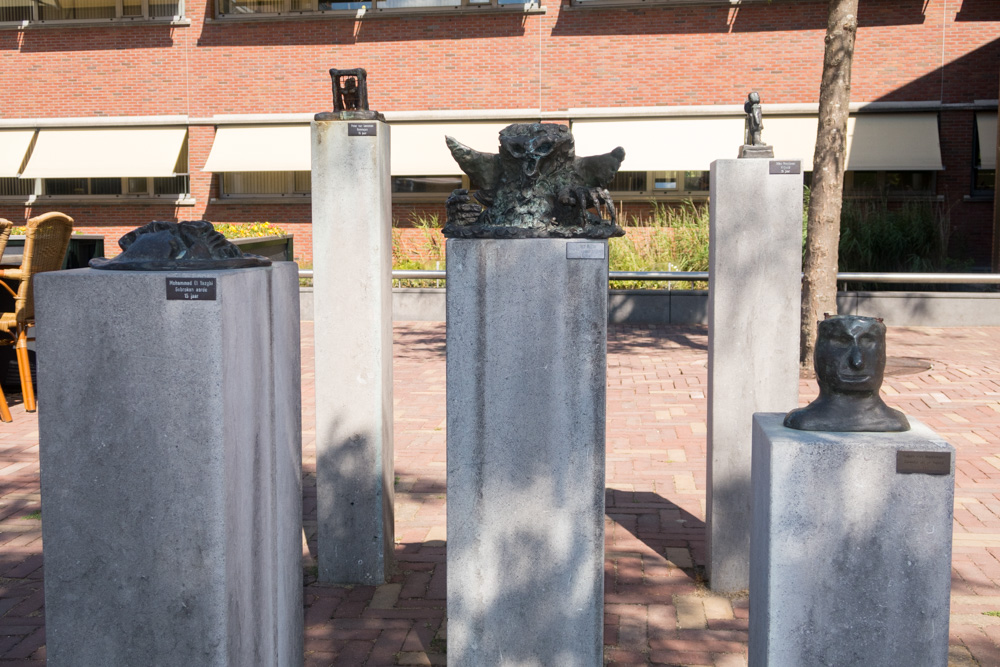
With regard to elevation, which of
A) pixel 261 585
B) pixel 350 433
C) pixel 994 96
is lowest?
pixel 261 585

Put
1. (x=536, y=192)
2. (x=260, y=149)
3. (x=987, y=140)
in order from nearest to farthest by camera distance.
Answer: (x=536, y=192) → (x=987, y=140) → (x=260, y=149)

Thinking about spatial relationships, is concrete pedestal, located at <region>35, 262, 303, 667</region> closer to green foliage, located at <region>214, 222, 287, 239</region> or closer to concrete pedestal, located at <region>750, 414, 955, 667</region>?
concrete pedestal, located at <region>750, 414, 955, 667</region>

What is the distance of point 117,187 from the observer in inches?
848

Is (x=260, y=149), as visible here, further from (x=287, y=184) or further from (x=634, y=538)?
(x=634, y=538)

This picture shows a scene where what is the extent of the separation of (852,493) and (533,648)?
1.19 meters

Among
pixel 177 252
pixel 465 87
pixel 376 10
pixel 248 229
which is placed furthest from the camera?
pixel 465 87

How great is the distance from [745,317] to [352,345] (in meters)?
1.75

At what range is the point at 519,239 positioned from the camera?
329 centimetres

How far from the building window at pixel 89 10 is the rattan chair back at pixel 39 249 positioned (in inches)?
544

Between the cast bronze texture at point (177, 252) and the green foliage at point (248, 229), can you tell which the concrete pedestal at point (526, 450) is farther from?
the green foliage at point (248, 229)

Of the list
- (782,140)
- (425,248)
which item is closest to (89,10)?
(425,248)

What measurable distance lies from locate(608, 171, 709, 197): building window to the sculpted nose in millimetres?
16985

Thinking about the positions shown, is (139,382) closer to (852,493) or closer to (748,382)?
(852,493)

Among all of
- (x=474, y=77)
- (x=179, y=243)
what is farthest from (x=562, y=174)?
(x=474, y=77)
